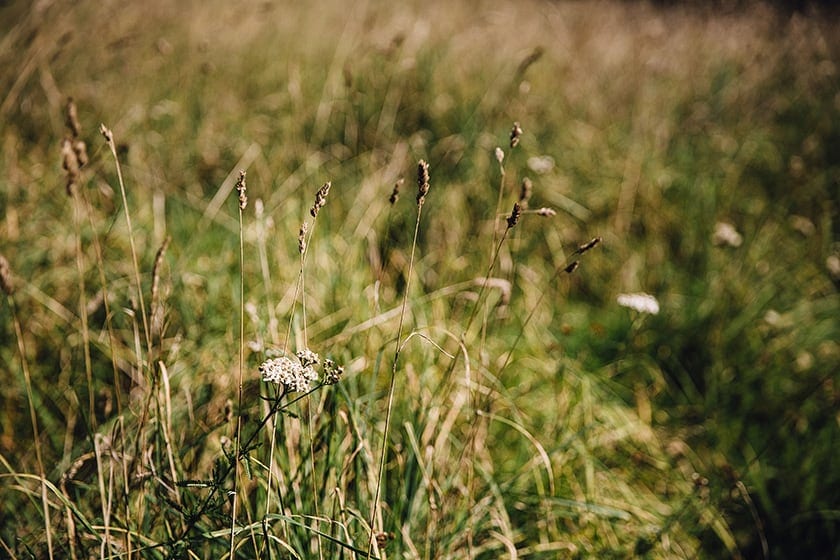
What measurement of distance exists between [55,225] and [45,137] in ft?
2.92

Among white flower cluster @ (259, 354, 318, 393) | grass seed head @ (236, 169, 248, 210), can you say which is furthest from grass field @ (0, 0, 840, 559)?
grass seed head @ (236, 169, 248, 210)

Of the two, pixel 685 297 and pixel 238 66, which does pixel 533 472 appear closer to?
pixel 685 297

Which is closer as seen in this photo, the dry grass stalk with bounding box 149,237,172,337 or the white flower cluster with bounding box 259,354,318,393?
the white flower cluster with bounding box 259,354,318,393

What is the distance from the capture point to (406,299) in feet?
2.88

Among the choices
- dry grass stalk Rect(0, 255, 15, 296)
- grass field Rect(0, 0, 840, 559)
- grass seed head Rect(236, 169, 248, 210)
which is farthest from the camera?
grass field Rect(0, 0, 840, 559)

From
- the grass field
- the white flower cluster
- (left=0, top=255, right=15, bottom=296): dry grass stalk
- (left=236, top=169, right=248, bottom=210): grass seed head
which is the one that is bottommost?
the grass field

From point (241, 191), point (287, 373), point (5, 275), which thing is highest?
point (241, 191)

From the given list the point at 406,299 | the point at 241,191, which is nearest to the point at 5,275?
the point at 241,191

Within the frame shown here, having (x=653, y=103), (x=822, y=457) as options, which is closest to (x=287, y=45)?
(x=653, y=103)

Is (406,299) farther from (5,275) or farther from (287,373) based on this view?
(5,275)

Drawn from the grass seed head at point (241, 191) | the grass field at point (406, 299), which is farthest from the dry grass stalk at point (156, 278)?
the grass seed head at point (241, 191)

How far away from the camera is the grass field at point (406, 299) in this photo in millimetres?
1227

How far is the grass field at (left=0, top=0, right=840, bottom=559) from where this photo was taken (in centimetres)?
123

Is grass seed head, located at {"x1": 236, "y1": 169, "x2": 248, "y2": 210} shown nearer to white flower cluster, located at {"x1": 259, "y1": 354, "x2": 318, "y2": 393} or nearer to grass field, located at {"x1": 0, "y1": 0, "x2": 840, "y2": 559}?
grass field, located at {"x1": 0, "y1": 0, "x2": 840, "y2": 559}
